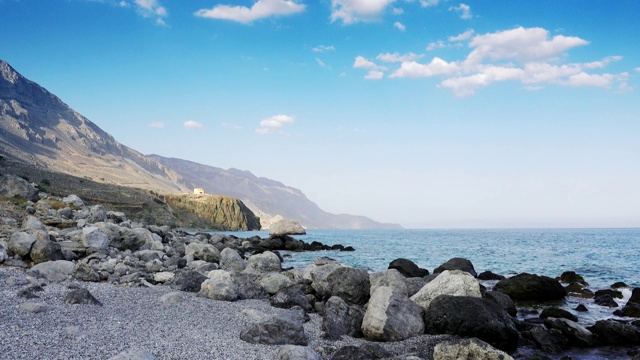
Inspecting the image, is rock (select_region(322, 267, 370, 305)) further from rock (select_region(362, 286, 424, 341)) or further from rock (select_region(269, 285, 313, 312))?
rock (select_region(362, 286, 424, 341))

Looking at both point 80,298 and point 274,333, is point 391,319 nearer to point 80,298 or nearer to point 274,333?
point 274,333

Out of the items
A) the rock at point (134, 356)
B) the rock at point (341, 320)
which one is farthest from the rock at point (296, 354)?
the rock at point (341, 320)

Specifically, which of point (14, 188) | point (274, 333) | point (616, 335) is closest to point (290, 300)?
point (274, 333)

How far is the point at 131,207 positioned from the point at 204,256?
68066 mm

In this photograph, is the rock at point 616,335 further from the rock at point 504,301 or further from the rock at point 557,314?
the rock at point 504,301

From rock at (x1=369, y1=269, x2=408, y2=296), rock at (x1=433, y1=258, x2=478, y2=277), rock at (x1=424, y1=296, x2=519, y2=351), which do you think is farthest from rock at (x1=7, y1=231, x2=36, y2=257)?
rock at (x1=433, y1=258, x2=478, y2=277)

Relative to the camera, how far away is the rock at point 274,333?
392 inches

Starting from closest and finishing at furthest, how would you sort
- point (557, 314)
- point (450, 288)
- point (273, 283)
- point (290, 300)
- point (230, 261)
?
point (450, 288)
point (290, 300)
point (557, 314)
point (273, 283)
point (230, 261)

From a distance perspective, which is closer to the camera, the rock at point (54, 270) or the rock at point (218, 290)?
the rock at point (54, 270)

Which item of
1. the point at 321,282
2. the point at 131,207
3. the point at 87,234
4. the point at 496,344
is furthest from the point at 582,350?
the point at 131,207

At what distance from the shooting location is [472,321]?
39.2ft

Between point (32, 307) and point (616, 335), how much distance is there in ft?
50.5

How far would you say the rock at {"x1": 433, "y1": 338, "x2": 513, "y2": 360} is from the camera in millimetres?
9031

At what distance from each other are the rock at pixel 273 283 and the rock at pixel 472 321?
6415 mm
